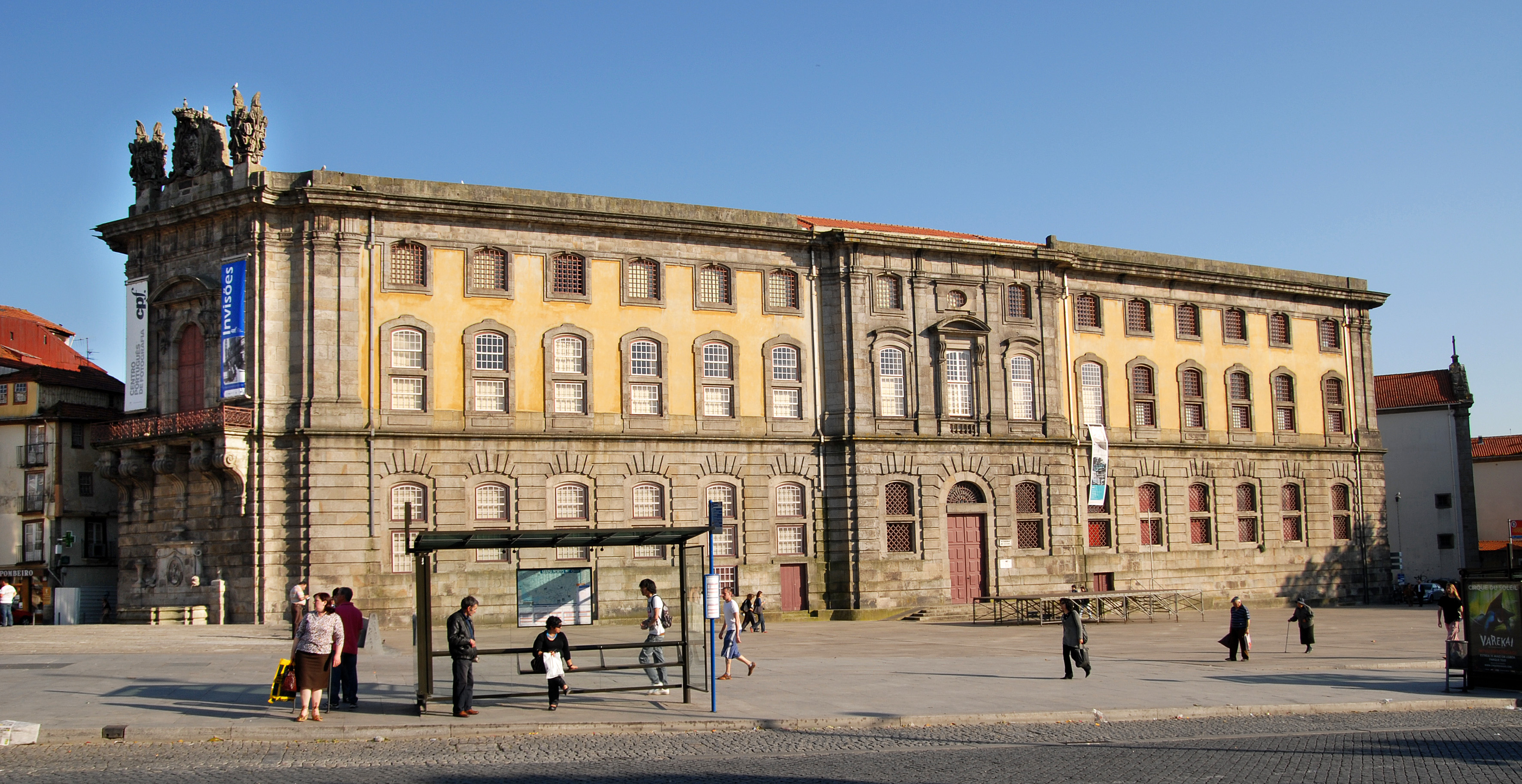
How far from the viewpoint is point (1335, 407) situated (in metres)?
53.4

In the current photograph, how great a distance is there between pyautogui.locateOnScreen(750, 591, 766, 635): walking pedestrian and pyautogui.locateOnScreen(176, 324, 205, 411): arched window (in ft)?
53.7

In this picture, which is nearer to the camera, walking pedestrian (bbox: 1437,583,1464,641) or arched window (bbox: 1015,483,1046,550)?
walking pedestrian (bbox: 1437,583,1464,641)

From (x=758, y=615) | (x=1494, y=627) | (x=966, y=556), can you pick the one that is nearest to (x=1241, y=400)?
(x=966, y=556)

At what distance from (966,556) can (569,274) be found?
15802mm

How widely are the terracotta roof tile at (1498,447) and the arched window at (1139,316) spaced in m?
40.5

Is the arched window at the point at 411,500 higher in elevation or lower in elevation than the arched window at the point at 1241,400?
lower

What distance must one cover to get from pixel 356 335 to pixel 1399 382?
56700mm

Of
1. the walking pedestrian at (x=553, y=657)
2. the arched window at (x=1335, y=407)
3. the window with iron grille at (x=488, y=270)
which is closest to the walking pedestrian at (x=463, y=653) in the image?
the walking pedestrian at (x=553, y=657)

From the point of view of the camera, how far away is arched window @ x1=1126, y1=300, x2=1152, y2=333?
48.4 m

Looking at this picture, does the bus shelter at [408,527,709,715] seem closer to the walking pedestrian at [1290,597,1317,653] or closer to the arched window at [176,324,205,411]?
the walking pedestrian at [1290,597,1317,653]

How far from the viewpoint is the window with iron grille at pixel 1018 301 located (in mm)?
45094

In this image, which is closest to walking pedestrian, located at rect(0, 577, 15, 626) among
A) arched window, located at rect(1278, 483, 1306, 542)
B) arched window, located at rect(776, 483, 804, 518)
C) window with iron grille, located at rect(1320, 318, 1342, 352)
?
arched window, located at rect(776, 483, 804, 518)

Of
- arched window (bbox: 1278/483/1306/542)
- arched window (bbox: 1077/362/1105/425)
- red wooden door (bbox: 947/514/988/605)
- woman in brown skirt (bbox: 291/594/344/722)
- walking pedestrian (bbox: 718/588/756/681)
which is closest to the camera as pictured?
woman in brown skirt (bbox: 291/594/344/722)

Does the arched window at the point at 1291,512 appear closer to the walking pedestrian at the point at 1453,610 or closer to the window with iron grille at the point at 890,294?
the window with iron grille at the point at 890,294
